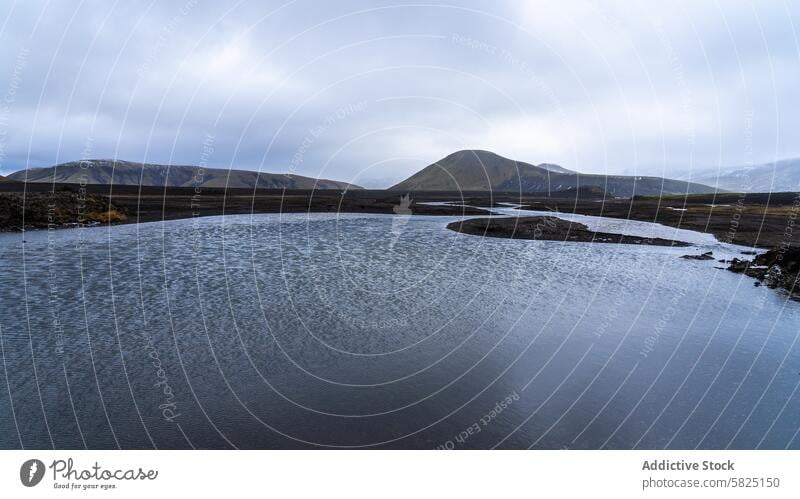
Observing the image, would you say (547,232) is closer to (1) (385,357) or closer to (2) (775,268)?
(2) (775,268)

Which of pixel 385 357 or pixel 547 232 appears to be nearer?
pixel 385 357

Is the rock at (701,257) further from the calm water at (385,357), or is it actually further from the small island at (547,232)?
the calm water at (385,357)

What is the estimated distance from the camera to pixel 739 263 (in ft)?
134

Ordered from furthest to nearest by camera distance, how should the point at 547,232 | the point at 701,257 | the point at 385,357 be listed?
the point at 547,232
the point at 701,257
the point at 385,357

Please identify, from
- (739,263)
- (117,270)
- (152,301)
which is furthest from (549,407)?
(739,263)
